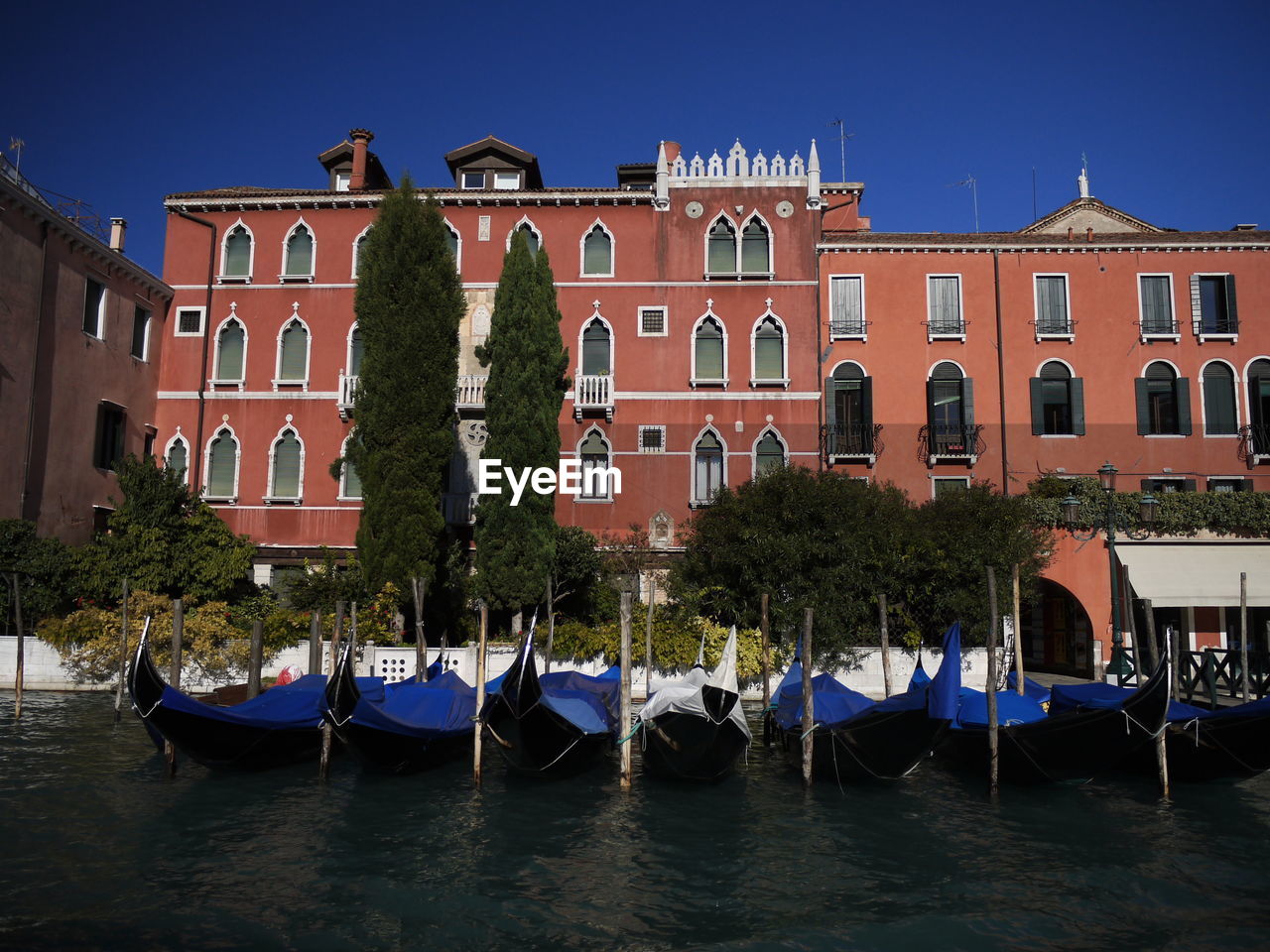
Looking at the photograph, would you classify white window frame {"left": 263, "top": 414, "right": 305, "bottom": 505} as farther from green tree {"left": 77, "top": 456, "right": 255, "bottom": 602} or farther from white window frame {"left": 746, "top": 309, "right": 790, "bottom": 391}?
white window frame {"left": 746, "top": 309, "right": 790, "bottom": 391}

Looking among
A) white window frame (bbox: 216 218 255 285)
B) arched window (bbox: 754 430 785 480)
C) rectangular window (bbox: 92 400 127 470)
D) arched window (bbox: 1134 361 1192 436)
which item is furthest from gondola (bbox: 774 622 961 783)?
white window frame (bbox: 216 218 255 285)

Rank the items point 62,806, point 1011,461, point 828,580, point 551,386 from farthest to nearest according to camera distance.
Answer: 1. point 1011,461
2. point 551,386
3. point 828,580
4. point 62,806

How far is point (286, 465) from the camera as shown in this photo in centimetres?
2067

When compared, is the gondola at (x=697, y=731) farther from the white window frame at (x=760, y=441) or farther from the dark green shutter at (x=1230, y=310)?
the dark green shutter at (x=1230, y=310)

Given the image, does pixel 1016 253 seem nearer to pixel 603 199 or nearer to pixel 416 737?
pixel 603 199

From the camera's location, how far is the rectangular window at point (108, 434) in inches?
754

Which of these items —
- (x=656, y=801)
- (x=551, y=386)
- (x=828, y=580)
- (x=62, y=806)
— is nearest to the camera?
(x=62, y=806)

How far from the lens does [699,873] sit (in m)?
7.75

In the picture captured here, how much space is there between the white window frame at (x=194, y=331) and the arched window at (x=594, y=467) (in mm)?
8824

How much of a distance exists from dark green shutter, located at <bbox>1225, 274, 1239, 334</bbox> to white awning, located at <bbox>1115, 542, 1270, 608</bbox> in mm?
4785

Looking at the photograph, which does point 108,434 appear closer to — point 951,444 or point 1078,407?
point 951,444

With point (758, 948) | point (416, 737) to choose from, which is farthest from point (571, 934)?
point (416, 737)

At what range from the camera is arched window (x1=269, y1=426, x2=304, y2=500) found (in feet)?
67.4

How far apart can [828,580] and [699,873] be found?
28.3 feet
